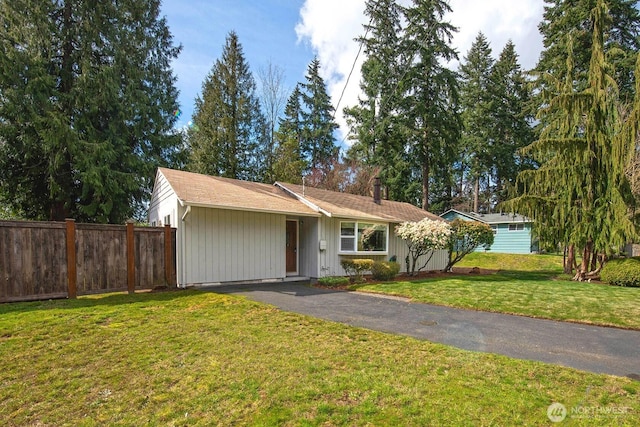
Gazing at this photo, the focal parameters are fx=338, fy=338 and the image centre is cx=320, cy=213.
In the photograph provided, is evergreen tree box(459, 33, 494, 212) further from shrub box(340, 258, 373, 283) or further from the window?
shrub box(340, 258, 373, 283)

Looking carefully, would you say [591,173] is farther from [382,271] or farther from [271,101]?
[271,101]

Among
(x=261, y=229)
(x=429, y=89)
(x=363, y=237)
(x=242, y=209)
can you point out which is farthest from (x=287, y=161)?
(x=242, y=209)

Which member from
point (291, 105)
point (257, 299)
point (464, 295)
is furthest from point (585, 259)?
point (291, 105)

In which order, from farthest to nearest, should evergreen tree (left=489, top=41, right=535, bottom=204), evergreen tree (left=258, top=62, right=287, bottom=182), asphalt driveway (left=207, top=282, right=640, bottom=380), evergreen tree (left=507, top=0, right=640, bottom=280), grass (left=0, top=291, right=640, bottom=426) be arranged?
evergreen tree (left=489, top=41, right=535, bottom=204) < evergreen tree (left=258, top=62, right=287, bottom=182) < evergreen tree (left=507, top=0, right=640, bottom=280) < asphalt driveway (left=207, top=282, right=640, bottom=380) < grass (left=0, top=291, right=640, bottom=426)

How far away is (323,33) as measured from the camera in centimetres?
1062

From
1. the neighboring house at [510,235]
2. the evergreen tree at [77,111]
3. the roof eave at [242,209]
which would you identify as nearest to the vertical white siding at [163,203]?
the roof eave at [242,209]

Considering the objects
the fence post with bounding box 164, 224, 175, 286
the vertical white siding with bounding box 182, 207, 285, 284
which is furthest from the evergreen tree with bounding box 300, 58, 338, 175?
the fence post with bounding box 164, 224, 175, 286

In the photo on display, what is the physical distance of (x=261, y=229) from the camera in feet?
35.3

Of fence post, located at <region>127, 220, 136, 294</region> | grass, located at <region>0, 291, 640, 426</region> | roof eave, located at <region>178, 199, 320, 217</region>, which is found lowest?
grass, located at <region>0, 291, 640, 426</region>

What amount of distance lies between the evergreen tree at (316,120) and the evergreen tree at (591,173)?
20607 mm

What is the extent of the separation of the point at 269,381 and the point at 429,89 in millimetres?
24816

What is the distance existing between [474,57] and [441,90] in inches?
557

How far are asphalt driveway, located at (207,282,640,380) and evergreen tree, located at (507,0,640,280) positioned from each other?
7641 millimetres

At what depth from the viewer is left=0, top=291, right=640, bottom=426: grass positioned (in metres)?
2.82
